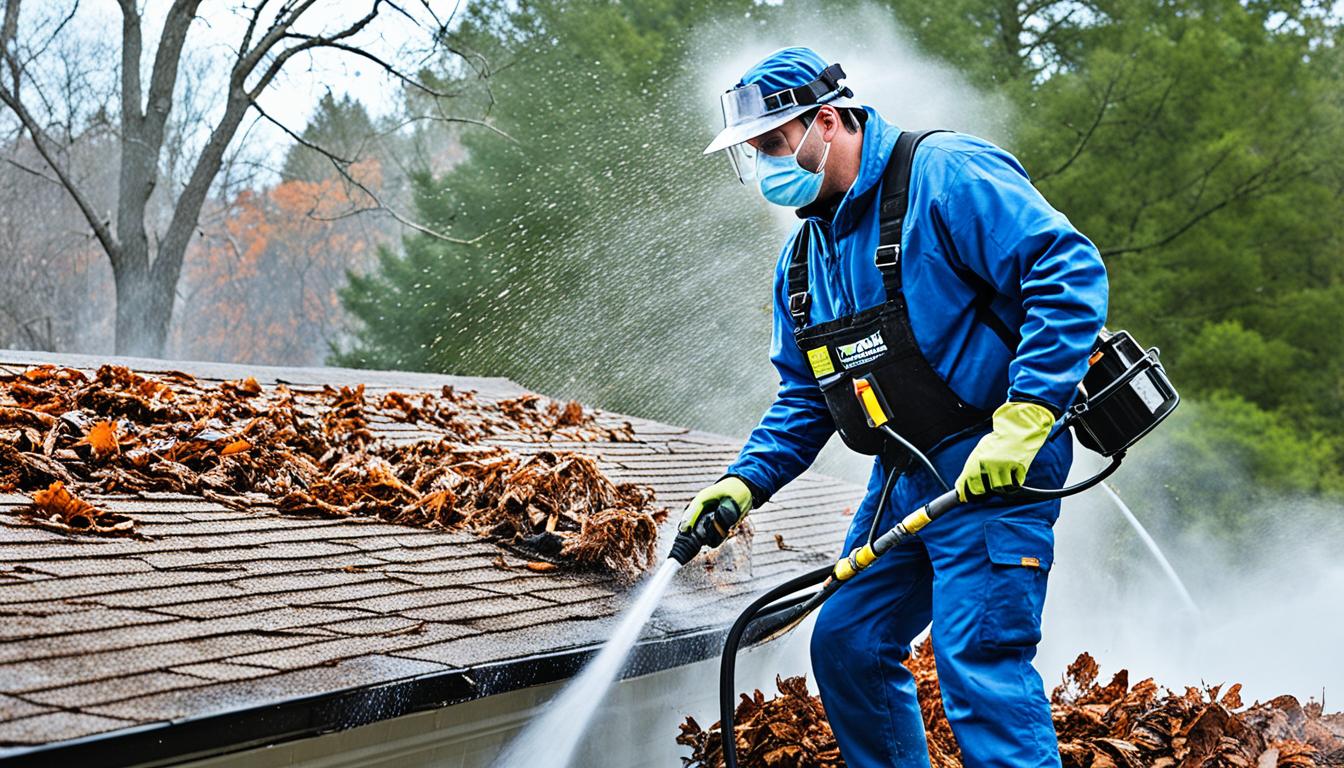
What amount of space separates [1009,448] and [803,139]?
1010 mm

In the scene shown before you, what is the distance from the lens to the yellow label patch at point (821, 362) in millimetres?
3105

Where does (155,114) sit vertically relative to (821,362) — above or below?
above

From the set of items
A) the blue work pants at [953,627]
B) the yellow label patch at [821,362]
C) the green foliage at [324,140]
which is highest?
the green foliage at [324,140]

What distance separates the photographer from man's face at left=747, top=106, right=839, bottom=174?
310cm

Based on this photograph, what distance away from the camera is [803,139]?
10.2 feet

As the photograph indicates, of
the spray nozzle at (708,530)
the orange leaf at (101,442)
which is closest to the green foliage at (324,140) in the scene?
the orange leaf at (101,442)

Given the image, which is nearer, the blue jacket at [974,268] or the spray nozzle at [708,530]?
the blue jacket at [974,268]

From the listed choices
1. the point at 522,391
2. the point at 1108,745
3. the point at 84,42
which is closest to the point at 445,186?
the point at 84,42

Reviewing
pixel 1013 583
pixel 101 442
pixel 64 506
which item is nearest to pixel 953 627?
pixel 1013 583

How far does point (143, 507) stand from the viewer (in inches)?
131

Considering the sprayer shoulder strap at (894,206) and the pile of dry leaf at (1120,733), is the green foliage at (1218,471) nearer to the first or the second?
the pile of dry leaf at (1120,733)

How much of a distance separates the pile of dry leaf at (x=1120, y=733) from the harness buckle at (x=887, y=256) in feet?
5.24

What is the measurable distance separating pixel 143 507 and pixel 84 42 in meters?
19.5

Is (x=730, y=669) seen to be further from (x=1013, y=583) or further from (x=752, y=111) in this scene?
(x=752, y=111)
